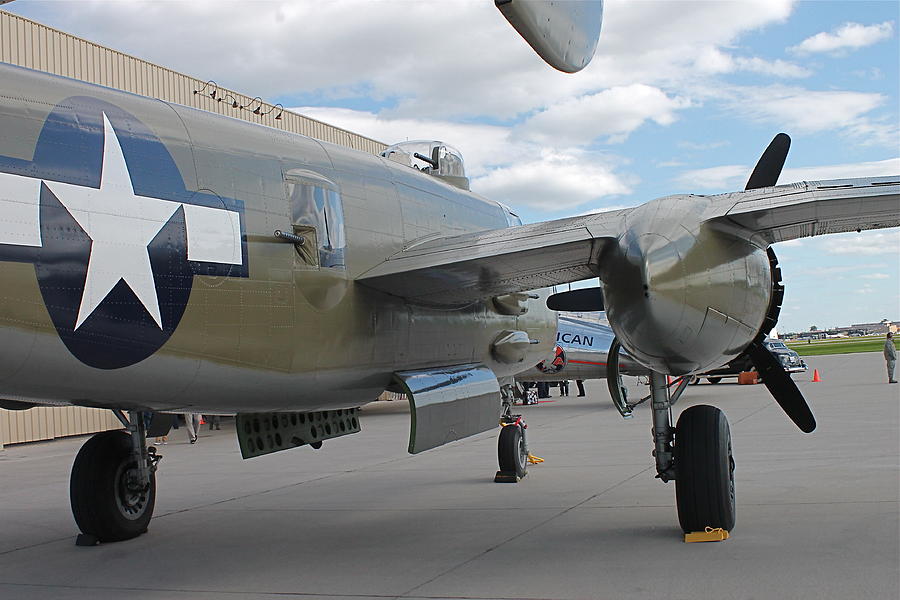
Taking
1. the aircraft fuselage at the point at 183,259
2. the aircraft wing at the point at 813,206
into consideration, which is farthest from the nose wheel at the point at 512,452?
the aircraft wing at the point at 813,206

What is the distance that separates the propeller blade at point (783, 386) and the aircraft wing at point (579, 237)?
3.55ft

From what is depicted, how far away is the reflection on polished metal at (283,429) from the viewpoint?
762 cm

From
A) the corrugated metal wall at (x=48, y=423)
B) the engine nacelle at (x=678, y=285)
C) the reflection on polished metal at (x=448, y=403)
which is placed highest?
the engine nacelle at (x=678, y=285)

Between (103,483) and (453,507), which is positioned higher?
Answer: (103,483)

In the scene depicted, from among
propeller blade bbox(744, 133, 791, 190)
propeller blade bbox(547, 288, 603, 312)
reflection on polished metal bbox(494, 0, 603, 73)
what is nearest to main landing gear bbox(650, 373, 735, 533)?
propeller blade bbox(547, 288, 603, 312)

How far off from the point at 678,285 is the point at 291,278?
2830mm

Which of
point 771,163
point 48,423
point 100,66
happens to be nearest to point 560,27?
point 771,163

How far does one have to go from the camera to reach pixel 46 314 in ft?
16.0

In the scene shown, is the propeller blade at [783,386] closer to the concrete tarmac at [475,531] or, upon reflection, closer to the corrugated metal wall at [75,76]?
the concrete tarmac at [475,531]

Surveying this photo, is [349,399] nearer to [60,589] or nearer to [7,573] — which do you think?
[60,589]

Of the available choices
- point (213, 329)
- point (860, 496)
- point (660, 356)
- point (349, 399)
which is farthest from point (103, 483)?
point (860, 496)

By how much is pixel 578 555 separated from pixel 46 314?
435 centimetres

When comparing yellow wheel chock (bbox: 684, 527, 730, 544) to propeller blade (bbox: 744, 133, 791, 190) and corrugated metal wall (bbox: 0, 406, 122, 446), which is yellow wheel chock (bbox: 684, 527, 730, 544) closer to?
propeller blade (bbox: 744, 133, 791, 190)

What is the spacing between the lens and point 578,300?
770 cm
